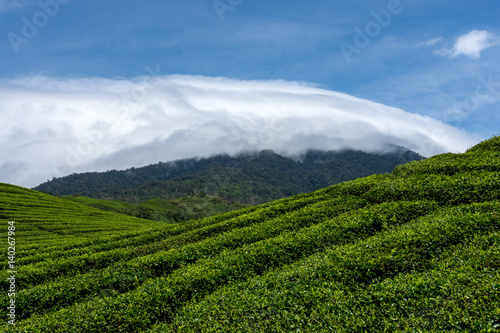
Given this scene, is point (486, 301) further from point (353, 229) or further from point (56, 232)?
point (56, 232)

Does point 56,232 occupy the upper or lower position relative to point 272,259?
upper

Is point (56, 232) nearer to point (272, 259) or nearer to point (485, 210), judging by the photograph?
point (272, 259)

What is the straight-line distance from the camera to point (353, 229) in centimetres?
2438

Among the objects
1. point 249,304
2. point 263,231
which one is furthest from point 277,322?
point 263,231

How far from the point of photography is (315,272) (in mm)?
17359

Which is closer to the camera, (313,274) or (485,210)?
(313,274)

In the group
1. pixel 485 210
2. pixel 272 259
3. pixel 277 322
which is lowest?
pixel 277 322

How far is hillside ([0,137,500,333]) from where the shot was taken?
1283 cm

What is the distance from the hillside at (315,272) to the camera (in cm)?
1283

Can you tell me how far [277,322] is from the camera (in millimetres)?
13250

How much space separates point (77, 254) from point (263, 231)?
66.7 ft

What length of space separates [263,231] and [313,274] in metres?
11.7

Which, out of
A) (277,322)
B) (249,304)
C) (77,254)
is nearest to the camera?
(277,322)

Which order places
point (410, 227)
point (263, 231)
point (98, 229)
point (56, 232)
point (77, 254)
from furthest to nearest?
1. point (98, 229)
2. point (56, 232)
3. point (77, 254)
4. point (263, 231)
5. point (410, 227)
